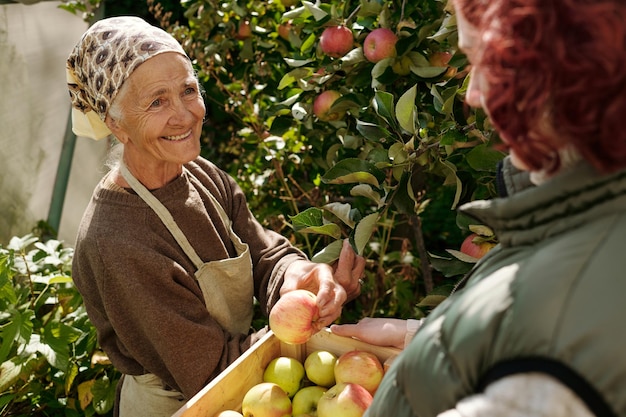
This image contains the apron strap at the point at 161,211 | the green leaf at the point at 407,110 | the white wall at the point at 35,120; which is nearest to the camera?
the green leaf at the point at 407,110

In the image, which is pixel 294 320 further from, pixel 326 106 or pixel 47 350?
pixel 47 350

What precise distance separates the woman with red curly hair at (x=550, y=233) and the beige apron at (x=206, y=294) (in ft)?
3.42

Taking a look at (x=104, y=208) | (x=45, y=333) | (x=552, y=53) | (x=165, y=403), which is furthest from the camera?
(x=45, y=333)

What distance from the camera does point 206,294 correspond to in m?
1.73

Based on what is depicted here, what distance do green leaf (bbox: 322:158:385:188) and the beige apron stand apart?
0.41 metres

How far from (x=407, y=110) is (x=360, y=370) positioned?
1.99 ft

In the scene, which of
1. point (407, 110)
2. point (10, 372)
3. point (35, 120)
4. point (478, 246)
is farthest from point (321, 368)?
point (35, 120)

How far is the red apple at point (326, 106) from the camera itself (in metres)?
1.99

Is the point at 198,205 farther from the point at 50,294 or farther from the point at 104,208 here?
the point at 50,294

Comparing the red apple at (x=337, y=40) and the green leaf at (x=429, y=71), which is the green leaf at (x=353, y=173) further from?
the red apple at (x=337, y=40)

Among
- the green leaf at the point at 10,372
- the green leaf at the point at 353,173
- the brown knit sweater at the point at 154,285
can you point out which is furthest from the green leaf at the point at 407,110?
the green leaf at the point at 10,372

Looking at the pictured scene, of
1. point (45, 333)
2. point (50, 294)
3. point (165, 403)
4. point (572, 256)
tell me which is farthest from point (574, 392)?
point (50, 294)

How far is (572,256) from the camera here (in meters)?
0.67

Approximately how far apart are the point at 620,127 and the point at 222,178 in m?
1.46
